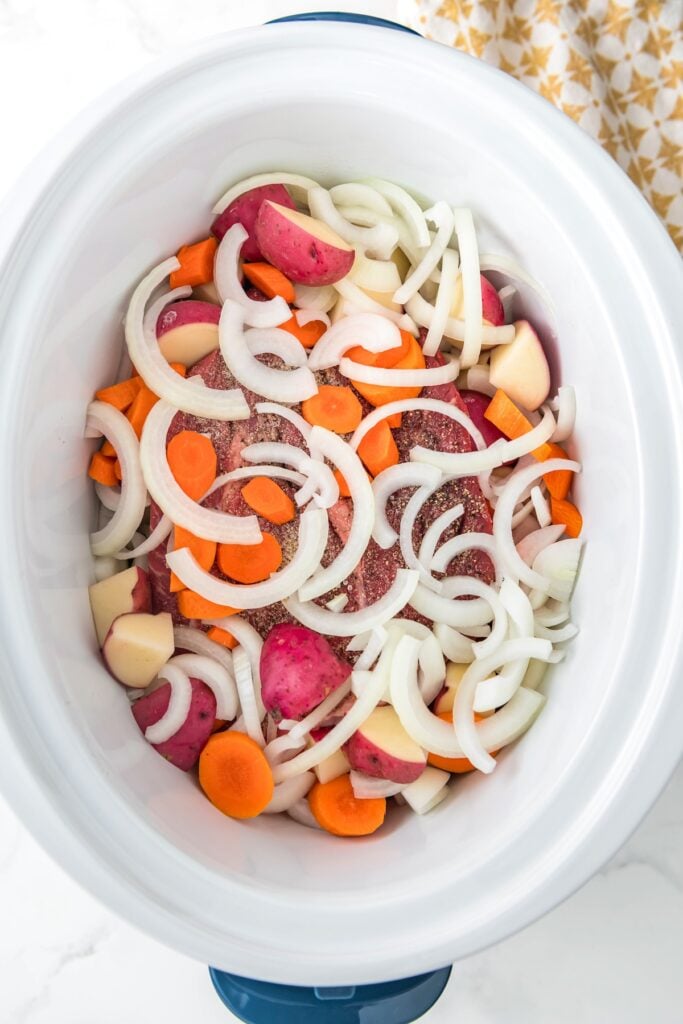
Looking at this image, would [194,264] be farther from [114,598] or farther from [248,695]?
[248,695]

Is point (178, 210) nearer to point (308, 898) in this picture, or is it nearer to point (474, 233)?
point (474, 233)

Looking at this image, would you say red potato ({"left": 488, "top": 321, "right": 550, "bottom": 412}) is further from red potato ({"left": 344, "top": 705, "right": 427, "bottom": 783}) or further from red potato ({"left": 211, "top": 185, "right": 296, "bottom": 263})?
red potato ({"left": 344, "top": 705, "right": 427, "bottom": 783})

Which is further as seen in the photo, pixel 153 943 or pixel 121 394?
pixel 153 943

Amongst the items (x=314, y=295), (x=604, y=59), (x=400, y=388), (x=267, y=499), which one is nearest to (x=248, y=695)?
(x=267, y=499)

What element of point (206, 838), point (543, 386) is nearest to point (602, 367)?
point (543, 386)

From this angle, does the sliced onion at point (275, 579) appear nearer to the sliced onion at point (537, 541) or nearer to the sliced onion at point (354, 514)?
the sliced onion at point (354, 514)

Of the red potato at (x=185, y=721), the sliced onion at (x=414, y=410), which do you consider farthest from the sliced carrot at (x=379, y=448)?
the red potato at (x=185, y=721)
